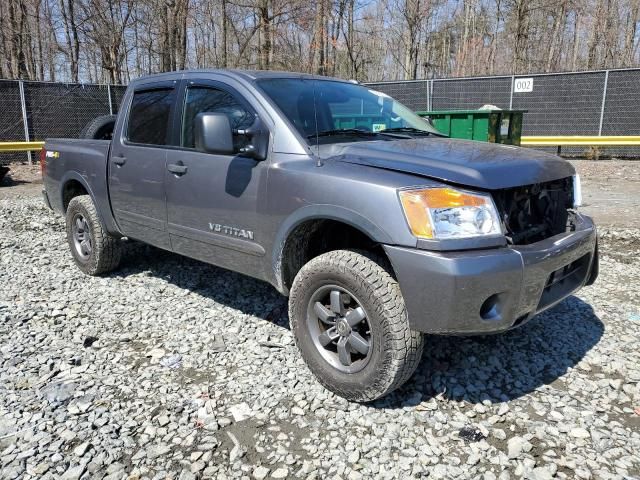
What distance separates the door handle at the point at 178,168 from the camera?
3.91 meters

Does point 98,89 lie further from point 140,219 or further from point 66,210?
point 140,219

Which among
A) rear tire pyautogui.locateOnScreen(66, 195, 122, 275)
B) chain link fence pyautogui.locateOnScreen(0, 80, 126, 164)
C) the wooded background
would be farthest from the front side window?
the wooded background

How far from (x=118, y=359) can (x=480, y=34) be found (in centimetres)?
3426

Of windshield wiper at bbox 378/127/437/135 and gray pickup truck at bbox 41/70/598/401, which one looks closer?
gray pickup truck at bbox 41/70/598/401

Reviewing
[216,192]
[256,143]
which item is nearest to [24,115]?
[216,192]

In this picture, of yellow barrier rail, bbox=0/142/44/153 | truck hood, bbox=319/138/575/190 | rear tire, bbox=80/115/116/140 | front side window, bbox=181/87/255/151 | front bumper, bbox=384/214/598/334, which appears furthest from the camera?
yellow barrier rail, bbox=0/142/44/153

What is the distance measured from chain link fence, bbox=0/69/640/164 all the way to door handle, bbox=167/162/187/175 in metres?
12.3

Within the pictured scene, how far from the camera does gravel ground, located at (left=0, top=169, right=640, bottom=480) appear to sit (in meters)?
2.59

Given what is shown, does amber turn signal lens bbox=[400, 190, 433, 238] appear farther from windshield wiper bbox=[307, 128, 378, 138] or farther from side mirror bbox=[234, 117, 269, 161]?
side mirror bbox=[234, 117, 269, 161]

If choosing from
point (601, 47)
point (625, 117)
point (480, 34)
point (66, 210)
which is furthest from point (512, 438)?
point (480, 34)

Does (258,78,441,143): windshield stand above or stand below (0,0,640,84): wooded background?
below

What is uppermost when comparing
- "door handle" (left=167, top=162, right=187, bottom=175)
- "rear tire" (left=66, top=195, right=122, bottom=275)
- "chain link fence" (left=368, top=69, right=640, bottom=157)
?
"chain link fence" (left=368, top=69, right=640, bottom=157)

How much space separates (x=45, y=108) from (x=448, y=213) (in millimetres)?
14702

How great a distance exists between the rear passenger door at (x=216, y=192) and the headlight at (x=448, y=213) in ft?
3.68
